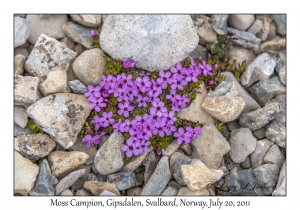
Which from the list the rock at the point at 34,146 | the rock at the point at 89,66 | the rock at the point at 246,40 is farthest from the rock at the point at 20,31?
the rock at the point at 246,40

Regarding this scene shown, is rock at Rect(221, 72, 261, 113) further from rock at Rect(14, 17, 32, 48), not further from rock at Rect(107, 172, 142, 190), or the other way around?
rock at Rect(14, 17, 32, 48)

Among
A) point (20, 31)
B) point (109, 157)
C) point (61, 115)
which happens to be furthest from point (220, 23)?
point (20, 31)

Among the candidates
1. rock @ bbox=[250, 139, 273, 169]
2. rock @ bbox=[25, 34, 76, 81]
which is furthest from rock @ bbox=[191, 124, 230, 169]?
rock @ bbox=[25, 34, 76, 81]

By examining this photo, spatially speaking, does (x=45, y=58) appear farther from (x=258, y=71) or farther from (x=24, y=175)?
(x=258, y=71)
